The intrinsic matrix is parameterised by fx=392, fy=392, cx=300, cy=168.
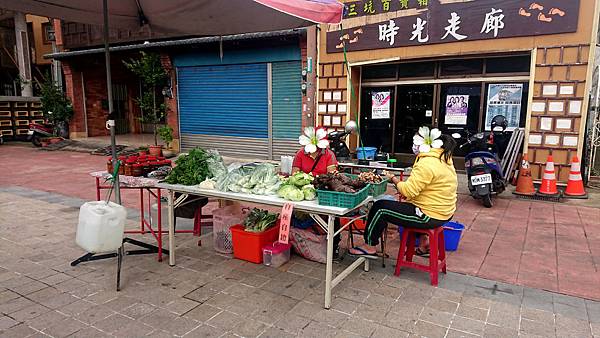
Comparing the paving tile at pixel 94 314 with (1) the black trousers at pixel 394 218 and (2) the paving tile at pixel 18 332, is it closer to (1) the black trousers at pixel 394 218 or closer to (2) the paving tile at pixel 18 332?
(2) the paving tile at pixel 18 332

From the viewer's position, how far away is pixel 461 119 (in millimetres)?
8406

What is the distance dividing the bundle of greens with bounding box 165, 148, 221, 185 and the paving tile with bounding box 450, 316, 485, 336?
8.36ft

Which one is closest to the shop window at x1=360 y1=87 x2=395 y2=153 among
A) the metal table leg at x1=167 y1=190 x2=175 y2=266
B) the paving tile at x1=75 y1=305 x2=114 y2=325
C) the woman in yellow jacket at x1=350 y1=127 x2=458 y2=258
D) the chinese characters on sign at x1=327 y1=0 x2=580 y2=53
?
the chinese characters on sign at x1=327 y1=0 x2=580 y2=53

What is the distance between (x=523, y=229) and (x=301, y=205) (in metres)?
3.61

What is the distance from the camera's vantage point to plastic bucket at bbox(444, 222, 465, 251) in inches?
168

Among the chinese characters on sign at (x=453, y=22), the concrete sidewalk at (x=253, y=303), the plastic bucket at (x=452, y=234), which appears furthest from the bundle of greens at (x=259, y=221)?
the chinese characters on sign at (x=453, y=22)

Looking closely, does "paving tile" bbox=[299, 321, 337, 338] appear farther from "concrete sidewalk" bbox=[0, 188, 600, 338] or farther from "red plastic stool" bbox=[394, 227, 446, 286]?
"red plastic stool" bbox=[394, 227, 446, 286]

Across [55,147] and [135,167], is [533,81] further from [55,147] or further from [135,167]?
[55,147]

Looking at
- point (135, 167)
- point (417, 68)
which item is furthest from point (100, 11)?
point (417, 68)

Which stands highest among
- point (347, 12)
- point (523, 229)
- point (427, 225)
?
point (347, 12)

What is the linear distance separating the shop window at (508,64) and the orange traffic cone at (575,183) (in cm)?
203

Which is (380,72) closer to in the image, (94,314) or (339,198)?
(339,198)

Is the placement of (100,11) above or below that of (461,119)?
above

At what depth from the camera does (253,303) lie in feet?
10.5
